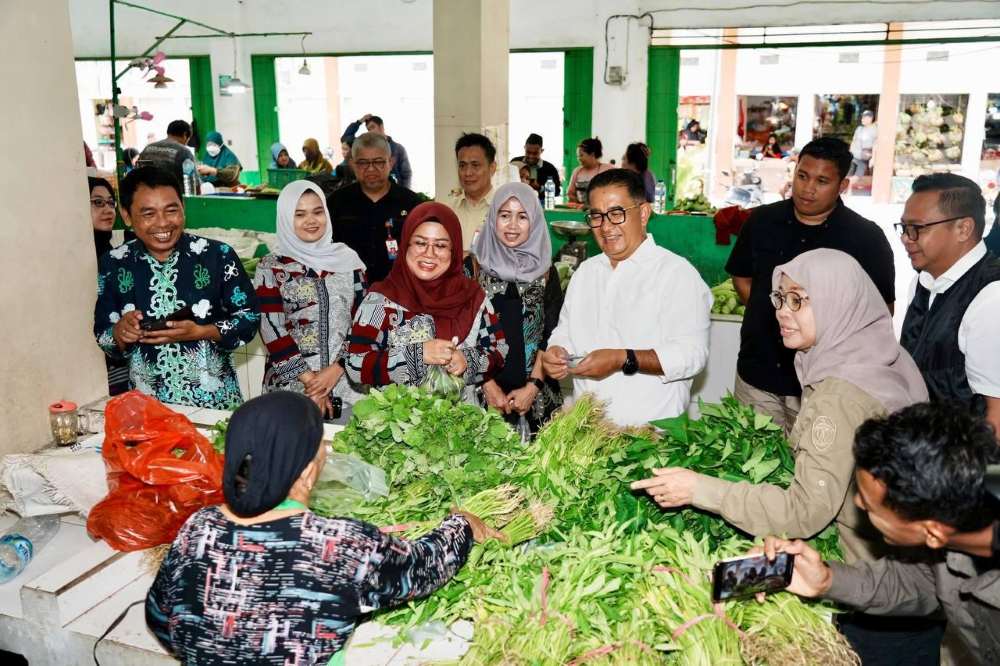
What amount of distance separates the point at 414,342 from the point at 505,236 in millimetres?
702

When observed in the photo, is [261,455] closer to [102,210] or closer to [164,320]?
[164,320]

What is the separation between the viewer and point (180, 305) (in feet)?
10.4

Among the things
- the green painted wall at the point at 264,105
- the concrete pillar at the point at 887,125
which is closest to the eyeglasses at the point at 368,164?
the concrete pillar at the point at 887,125

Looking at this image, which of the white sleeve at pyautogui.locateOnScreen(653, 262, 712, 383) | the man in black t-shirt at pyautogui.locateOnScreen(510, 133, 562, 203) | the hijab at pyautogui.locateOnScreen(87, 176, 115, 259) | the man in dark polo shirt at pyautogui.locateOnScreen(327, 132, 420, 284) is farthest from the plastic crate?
the white sleeve at pyautogui.locateOnScreen(653, 262, 712, 383)

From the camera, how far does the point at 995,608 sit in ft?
5.62

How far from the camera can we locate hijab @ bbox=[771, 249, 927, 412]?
207 cm

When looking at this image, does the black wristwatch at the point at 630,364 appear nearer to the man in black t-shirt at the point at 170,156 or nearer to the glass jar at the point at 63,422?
the glass jar at the point at 63,422

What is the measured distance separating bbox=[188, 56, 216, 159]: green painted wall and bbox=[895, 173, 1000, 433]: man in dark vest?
43.6 ft

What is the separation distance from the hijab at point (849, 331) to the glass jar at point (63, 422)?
2.63m

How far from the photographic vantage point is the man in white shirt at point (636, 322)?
9.68 ft

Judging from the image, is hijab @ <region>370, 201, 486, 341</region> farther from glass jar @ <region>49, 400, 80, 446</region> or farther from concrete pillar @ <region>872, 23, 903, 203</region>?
concrete pillar @ <region>872, 23, 903, 203</region>

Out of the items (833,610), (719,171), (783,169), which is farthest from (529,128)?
(833,610)

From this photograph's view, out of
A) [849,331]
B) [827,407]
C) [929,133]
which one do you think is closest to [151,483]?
[827,407]

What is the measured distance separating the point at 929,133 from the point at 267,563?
13008 mm
